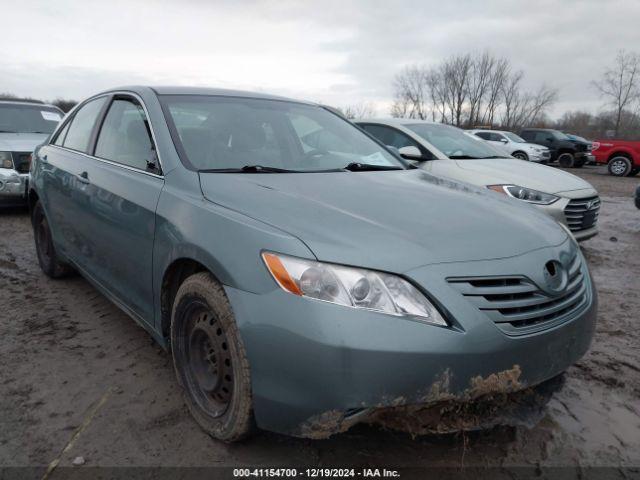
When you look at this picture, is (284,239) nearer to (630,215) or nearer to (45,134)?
(45,134)

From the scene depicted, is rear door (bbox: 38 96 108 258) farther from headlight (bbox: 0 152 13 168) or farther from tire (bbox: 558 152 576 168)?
tire (bbox: 558 152 576 168)

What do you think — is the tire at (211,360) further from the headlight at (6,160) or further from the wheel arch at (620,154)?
the wheel arch at (620,154)

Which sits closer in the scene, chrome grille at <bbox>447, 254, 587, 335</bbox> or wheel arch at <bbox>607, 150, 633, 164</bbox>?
chrome grille at <bbox>447, 254, 587, 335</bbox>

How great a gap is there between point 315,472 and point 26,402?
5.05ft

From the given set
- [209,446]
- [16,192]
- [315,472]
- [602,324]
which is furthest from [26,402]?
[16,192]

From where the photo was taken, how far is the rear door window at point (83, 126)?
362 centimetres

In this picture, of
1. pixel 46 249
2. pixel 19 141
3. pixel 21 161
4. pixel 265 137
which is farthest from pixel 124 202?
pixel 19 141

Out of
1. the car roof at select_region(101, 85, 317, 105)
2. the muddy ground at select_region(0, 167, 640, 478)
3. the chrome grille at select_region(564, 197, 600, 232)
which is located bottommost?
the muddy ground at select_region(0, 167, 640, 478)

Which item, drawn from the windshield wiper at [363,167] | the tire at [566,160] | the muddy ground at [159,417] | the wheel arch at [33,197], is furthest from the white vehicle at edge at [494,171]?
the tire at [566,160]

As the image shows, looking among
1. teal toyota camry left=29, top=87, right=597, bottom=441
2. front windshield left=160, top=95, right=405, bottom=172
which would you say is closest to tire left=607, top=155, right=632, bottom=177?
front windshield left=160, top=95, right=405, bottom=172

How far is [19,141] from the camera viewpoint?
23.7 ft

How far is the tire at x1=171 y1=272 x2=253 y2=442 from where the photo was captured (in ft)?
6.38

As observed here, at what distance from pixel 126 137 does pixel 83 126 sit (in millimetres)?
976

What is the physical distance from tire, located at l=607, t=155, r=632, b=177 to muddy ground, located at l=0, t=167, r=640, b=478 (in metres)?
16.5
